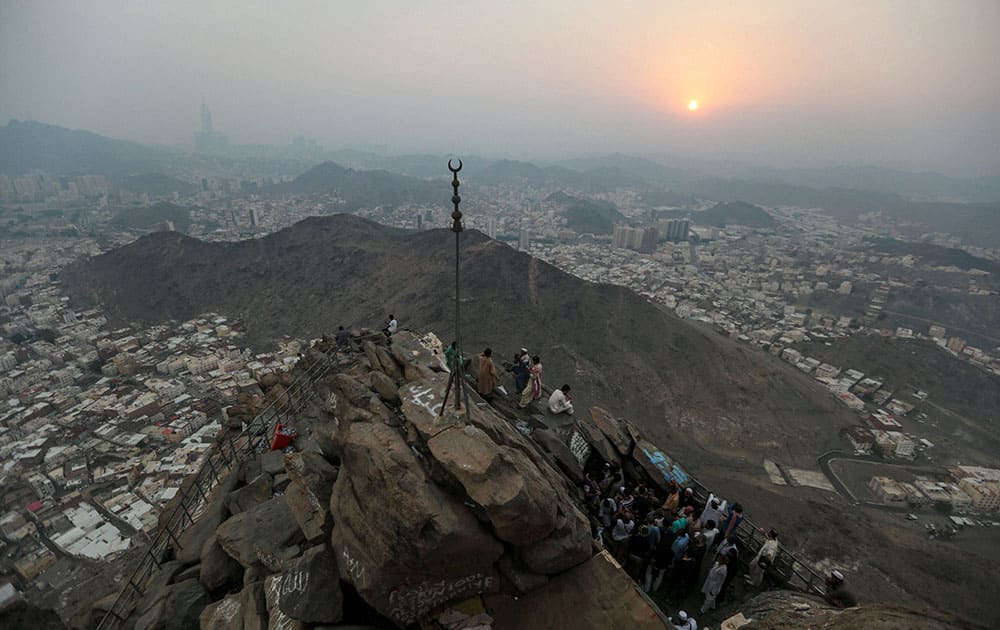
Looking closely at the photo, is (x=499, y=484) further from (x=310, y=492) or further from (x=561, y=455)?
→ (x=561, y=455)

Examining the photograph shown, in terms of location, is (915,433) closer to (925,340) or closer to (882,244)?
(925,340)

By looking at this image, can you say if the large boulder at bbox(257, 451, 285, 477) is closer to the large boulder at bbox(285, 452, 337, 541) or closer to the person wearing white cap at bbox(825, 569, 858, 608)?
the large boulder at bbox(285, 452, 337, 541)

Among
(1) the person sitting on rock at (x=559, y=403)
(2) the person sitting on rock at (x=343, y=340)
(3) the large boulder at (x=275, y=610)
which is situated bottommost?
(1) the person sitting on rock at (x=559, y=403)

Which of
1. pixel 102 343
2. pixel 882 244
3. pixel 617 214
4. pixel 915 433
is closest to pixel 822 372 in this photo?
pixel 915 433

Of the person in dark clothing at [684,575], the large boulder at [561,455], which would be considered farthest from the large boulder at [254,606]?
the person in dark clothing at [684,575]

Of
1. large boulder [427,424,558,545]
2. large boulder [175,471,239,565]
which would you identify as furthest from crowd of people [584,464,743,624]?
large boulder [175,471,239,565]

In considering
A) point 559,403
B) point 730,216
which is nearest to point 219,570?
point 559,403

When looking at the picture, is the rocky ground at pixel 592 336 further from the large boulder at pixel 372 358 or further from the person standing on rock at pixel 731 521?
the person standing on rock at pixel 731 521
